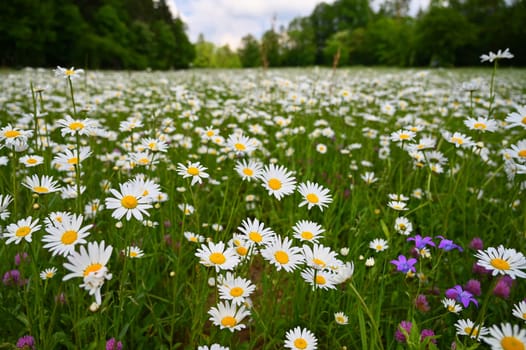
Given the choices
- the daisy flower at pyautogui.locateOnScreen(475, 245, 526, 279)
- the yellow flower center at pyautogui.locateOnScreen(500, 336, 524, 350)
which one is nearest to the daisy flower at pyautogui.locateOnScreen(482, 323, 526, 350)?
the yellow flower center at pyautogui.locateOnScreen(500, 336, 524, 350)

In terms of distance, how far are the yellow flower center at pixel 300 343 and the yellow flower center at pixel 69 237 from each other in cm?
71

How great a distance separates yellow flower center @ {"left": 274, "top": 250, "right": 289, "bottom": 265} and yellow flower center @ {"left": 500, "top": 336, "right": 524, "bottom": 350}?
1.90ft

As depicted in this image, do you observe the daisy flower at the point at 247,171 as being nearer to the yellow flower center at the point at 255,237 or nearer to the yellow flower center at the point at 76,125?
the yellow flower center at the point at 255,237

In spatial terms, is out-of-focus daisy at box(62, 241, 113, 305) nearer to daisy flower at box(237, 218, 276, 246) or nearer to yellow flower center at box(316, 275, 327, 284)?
daisy flower at box(237, 218, 276, 246)

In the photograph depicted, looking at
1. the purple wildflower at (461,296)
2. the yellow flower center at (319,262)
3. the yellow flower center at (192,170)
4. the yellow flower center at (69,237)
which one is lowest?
the purple wildflower at (461,296)

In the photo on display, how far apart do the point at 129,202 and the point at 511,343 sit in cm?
103

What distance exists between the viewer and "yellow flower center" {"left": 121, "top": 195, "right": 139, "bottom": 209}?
97 centimetres

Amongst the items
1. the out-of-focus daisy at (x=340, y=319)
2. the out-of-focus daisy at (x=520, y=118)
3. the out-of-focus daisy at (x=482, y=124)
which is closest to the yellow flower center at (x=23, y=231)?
the out-of-focus daisy at (x=340, y=319)

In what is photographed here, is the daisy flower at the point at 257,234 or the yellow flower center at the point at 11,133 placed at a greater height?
the yellow flower center at the point at 11,133

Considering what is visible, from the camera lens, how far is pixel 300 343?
99cm

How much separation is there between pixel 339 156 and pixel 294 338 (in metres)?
2.18

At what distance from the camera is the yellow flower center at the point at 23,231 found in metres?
0.94

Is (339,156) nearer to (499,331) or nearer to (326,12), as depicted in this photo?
(499,331)

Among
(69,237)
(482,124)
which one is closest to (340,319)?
(69,237)
